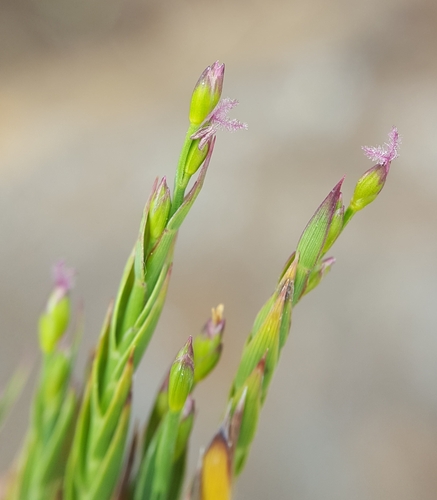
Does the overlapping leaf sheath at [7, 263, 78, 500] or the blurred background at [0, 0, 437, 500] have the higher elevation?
the blurred background at [0, 0, 437, 500]

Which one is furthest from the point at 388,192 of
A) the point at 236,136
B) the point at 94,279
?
the point at 94,279

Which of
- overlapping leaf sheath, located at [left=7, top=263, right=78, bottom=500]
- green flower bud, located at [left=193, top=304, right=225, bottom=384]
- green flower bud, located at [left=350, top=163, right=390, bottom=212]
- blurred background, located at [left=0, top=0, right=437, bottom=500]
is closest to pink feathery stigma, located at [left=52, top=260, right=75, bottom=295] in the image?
overlapping leaf sheath, located at [left=7, top=263, right=78, bottom=500]

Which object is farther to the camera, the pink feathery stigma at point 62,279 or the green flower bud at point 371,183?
the pink feathery stigma at point 62,279

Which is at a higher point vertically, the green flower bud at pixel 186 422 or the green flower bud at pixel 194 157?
the green flower bud at pixel 194 157

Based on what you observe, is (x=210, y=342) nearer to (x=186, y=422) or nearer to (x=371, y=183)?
(x=186, y=422)

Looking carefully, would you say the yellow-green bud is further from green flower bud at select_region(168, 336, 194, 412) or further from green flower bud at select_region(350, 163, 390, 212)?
green flower bud at select_region(350, 163, 390, 212)

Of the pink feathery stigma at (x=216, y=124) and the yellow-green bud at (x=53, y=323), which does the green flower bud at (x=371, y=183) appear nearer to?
the pink feathery stigma at (x=216, y=124)

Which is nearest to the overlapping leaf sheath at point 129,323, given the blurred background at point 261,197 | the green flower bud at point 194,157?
the green flower bud at point 194,157

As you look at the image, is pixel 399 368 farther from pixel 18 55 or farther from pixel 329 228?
pixel 18 55

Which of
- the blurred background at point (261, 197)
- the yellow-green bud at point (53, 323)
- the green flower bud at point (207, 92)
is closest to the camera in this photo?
the green flower bud at point (207, 92)
